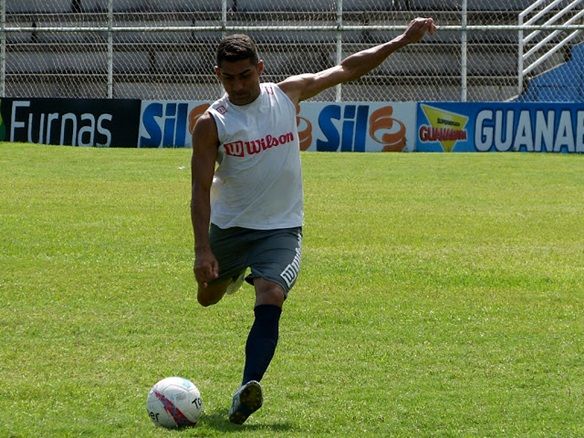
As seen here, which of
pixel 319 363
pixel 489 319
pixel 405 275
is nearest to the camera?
pixel 319 363

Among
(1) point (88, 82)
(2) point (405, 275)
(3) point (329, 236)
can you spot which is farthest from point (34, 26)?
(2) point (405, 275)

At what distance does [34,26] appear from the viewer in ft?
97.2

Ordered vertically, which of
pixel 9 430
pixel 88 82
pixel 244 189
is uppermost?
pixel 88 82

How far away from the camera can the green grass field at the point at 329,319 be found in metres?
6.01

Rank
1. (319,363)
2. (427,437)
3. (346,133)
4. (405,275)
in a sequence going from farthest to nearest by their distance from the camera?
(346,133)
(405,275)
(319,363)
(427,437)

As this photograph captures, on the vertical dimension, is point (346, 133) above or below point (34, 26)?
below

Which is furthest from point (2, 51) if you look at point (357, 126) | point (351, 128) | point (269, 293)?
point (269, 293)

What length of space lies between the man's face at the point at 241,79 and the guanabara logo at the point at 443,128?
17977mm

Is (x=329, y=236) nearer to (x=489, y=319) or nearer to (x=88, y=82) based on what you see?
(x=489, y=319)

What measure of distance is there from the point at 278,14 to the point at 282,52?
1005mm

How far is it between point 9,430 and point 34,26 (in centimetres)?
2507

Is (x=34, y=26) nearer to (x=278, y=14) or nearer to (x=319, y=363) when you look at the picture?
(x=278, y=14)

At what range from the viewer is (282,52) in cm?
2775

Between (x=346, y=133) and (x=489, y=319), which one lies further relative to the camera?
(x=346, y=133)
